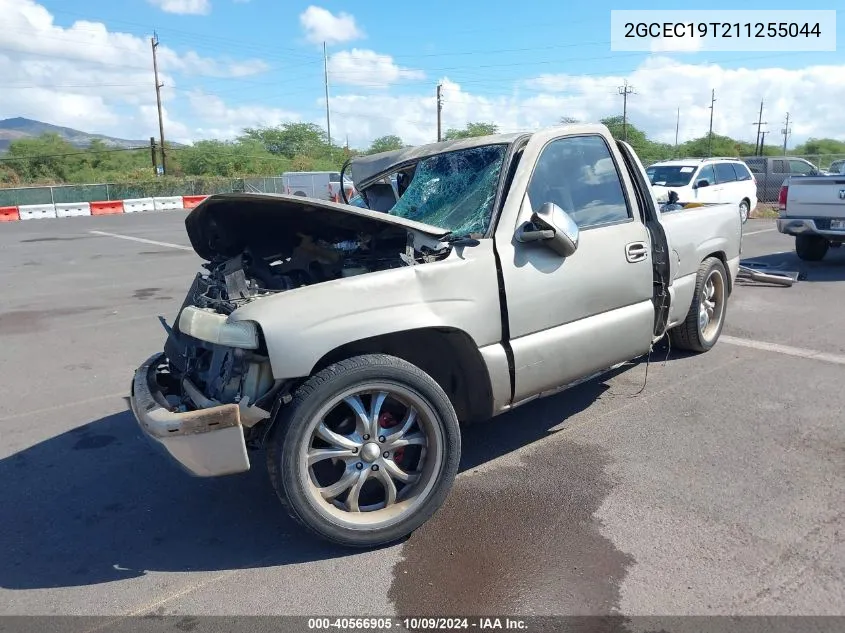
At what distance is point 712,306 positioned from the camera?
612 centimetres

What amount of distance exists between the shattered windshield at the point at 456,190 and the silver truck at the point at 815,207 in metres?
8.38

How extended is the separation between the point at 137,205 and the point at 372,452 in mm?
34822

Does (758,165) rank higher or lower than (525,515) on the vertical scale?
higher

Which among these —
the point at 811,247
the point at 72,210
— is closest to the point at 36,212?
the point at 72,210

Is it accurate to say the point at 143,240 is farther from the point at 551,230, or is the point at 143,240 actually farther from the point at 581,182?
the point at 551,230

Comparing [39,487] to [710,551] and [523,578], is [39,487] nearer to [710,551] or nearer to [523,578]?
[523,578]

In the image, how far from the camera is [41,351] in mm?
6938

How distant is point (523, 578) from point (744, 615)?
0.88m

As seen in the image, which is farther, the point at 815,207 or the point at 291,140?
the point at 291,140

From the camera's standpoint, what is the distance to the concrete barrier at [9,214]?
29.5 metres

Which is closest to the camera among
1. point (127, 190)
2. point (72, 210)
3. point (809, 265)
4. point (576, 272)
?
point (576, 272)

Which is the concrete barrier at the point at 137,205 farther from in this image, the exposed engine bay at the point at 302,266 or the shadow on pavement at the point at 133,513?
the exposed engine bay at the point at 302,266

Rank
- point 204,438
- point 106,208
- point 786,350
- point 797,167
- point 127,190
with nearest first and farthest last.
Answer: point 204,438 < point 786,350 < point 797,167 < point 106,208 < point 127,190

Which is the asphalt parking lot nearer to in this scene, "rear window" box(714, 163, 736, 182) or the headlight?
the headlight
